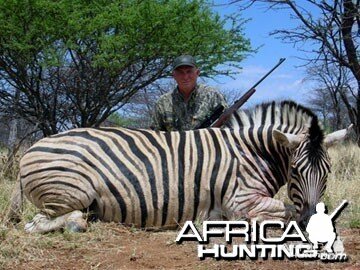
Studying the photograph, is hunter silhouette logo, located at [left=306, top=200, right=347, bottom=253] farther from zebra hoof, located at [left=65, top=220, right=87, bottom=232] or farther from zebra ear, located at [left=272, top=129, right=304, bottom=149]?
zebra hoof, located at [left=65, top=220, right=87, bottom=232]

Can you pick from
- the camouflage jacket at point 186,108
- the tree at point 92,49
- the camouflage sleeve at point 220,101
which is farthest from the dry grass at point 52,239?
the tree at point 92,49

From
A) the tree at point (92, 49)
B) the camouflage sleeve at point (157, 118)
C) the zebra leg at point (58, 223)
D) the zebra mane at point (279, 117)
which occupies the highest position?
the tree at point (92, 49)

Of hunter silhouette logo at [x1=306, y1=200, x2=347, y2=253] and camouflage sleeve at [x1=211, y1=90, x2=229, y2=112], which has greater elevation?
camouflage sleeve at [x1=211, y1=90, x2=229, y2=112]

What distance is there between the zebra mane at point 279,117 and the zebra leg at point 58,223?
147 cm

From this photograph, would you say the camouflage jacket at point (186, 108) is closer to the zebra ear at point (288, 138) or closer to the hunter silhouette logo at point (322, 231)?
the zebra ear at point (288, 138)

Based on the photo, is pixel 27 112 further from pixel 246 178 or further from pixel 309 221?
pixel 309 221

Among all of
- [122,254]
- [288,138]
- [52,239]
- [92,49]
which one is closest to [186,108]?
[288,138]

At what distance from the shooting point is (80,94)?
9.70 meters

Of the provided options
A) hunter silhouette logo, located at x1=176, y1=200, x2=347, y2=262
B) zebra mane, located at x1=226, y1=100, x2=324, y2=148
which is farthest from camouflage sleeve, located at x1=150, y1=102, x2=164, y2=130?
hunter silhouette logo, located at x1=176, y1=200, x2=347, y2=262

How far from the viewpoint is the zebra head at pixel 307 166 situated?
3.88 metres

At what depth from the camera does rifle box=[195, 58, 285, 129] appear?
16.7 ft

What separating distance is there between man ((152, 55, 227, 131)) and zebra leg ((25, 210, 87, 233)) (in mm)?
1950

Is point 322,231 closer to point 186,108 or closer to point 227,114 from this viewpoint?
point 227,114

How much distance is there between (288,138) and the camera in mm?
4086
